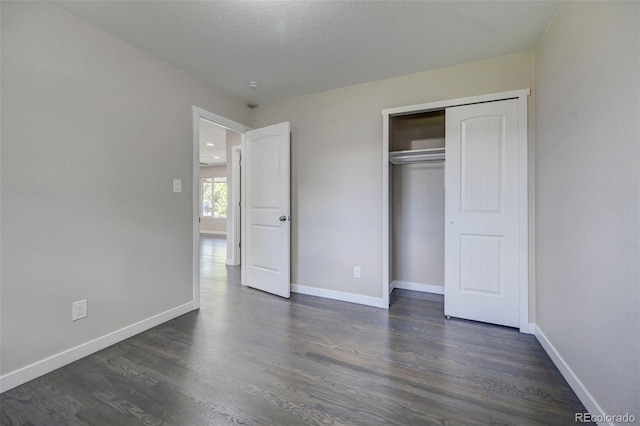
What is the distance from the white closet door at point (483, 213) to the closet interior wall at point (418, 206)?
2.60ft

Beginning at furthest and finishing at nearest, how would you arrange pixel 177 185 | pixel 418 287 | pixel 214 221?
pixel 214 221, pixel 418 287, pixel 177 185

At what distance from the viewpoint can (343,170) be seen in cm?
312

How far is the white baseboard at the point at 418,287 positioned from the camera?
339 cm

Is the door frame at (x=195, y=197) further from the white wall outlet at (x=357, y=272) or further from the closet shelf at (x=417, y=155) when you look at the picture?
the closet shelf at (x=417, y=155)

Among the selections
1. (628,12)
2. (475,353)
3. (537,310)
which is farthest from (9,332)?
(537,310)

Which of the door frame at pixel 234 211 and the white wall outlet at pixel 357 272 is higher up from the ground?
the door frame at pixel 234 211

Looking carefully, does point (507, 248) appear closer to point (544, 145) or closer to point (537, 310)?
point (537, 310)

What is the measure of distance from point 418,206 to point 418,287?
105 cm

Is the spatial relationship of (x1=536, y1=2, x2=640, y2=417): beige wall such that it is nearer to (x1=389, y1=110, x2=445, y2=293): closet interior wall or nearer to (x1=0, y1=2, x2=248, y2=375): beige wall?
(x1=389, y1=110, x2=445, y2=293): closet interior wall

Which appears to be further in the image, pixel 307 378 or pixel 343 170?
pixel 343 170

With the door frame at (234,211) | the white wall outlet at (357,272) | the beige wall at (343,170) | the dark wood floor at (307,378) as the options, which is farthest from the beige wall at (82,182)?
the door frame at (234,211)

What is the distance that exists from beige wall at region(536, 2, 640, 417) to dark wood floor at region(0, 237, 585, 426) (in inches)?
13.9

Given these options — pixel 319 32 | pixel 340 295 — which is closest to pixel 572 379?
pixel 340 295

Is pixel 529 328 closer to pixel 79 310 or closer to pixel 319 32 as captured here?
pixel 319 32
